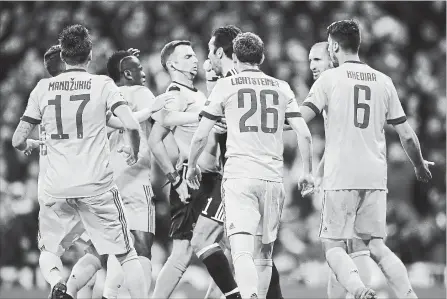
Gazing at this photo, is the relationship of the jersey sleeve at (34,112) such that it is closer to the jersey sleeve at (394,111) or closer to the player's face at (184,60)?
the player's face at (184,60)

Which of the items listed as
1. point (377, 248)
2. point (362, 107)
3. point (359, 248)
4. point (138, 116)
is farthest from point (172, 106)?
point (377, 248)

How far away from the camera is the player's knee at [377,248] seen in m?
5.65

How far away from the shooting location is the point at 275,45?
10.4 metres

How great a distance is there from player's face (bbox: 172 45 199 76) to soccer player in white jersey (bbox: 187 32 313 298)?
1.03m

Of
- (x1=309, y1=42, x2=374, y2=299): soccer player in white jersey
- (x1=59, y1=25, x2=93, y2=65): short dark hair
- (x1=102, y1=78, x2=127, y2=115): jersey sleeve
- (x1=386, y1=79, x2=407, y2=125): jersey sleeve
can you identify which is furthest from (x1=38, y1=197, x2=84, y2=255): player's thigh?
(x1=386, y1=79, x2=407, y2=125): jersey sleeve

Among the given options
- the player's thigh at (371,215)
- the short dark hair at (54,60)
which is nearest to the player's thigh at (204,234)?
the player's thigh at (371,215)

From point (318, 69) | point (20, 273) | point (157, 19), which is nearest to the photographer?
point (318, 69)

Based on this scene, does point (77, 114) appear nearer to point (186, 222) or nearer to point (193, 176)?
point (193, 176)

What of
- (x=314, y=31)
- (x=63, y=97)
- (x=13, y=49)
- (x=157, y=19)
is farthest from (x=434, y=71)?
(x=63, y=97)

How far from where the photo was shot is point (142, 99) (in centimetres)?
673

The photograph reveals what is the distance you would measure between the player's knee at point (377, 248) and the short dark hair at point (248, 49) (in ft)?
4.74

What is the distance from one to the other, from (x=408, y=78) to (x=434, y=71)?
1.37ft

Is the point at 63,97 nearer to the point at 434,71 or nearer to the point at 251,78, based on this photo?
the point at 251,78

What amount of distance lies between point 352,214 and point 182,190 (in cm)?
134
